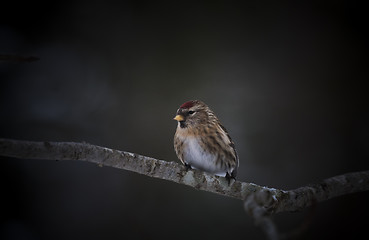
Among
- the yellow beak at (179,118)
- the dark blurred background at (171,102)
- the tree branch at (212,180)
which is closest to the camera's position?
the tree branch at (212,180)

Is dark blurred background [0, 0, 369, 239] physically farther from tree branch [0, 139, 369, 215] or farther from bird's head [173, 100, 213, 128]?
tree branch [0, 139, 369, 215]

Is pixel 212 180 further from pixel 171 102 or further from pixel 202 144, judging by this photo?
pixel 171 102

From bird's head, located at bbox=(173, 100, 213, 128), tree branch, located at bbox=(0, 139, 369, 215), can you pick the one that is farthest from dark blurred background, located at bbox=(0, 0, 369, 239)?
tree branch, located at bbox=(0, 139, 369, 215)

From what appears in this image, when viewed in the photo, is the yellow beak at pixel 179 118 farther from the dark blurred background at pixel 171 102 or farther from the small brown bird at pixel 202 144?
the dark blurred background at pixel 171 102

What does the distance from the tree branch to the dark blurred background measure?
1.60 m

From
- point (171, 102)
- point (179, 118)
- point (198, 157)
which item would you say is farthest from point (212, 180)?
point (171, 102)

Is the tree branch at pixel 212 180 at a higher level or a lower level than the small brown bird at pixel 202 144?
lower

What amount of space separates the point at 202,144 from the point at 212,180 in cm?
51

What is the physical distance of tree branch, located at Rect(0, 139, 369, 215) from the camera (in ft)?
5.77

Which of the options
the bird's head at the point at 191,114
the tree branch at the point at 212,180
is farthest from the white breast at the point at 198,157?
the tree branch at the point at 212,180

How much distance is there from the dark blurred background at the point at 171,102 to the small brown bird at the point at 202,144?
3.91 feet

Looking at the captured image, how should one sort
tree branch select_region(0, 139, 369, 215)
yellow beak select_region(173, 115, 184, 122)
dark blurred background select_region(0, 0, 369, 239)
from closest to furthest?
tree branch select_region(0, 139, 369, 215)
yellow beak select_region(173, 115, 184, 122)
dark blurred background select_region(0, 0, 369, 239)

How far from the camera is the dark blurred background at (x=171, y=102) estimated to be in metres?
3.92

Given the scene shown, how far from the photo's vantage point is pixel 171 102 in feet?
14.0
